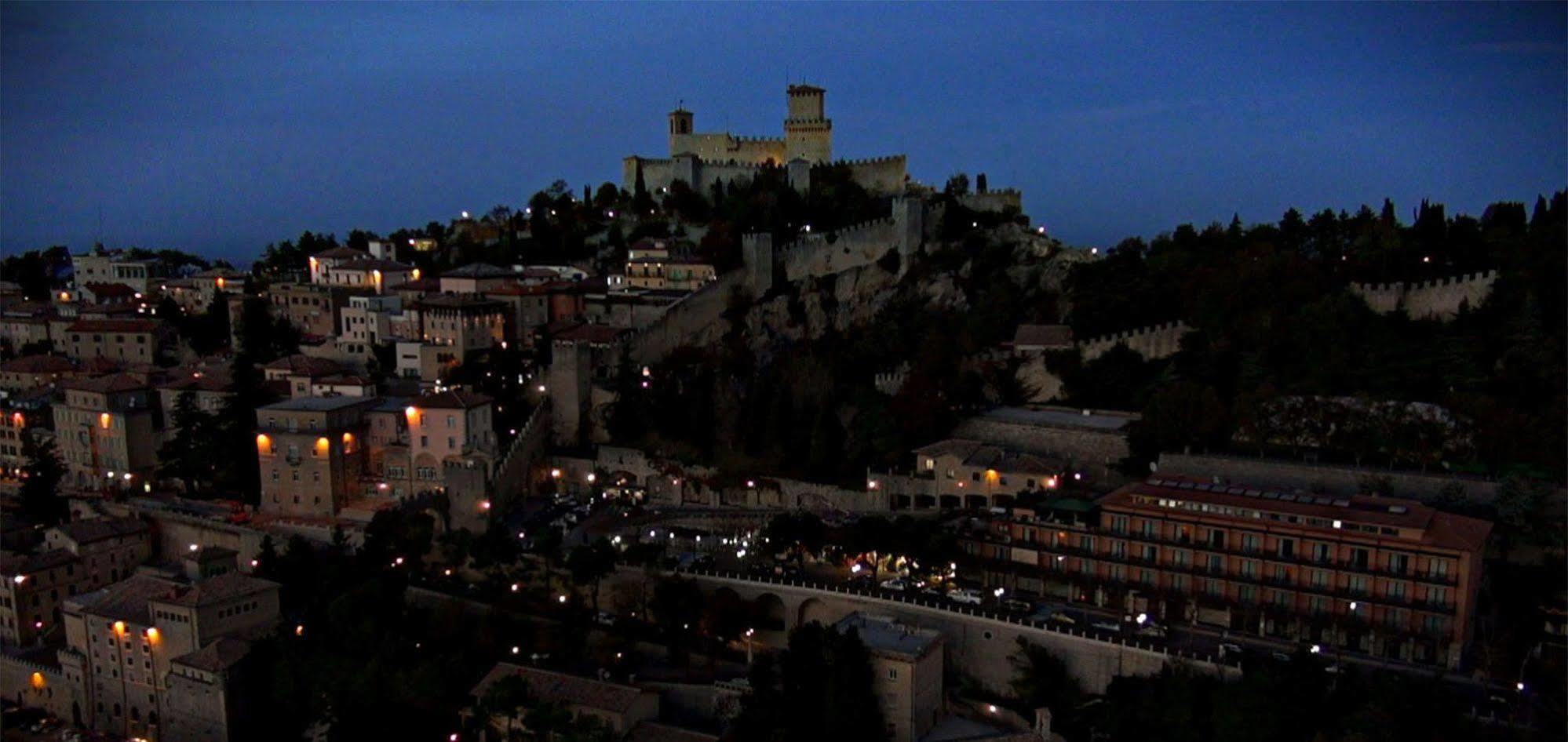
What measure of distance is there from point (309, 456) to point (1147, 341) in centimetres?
2220

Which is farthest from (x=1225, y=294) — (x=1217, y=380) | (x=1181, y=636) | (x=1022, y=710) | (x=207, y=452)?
(x=207, y=452)

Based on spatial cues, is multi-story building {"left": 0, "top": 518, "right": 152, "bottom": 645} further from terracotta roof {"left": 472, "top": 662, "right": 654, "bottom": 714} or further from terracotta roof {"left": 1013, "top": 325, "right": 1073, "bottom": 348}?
terracotta roof {"left": 1013, "top": 325, "right": 1073, "bottom": 348}

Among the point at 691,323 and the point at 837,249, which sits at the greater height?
the point at 837,249

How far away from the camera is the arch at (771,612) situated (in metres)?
23.4

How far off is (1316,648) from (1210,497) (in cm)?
329

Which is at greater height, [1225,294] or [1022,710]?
[1225,294]

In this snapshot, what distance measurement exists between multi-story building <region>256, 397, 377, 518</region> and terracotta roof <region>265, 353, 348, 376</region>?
3.55 meters

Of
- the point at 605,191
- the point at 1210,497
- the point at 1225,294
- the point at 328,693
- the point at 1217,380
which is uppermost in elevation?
the point at 605,191

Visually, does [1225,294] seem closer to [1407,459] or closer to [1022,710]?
[1407,459]

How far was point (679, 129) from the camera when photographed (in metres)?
50.7

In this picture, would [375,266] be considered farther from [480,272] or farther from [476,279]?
[476,279]

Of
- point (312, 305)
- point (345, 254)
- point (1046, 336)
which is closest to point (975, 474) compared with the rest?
point (1046, 336)

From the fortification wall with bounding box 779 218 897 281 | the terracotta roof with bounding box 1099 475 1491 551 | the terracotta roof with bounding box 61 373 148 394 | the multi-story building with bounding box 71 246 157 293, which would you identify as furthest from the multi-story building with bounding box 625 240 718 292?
the multi-story building with bounding box 71 246 157 293

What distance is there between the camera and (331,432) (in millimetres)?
29000
